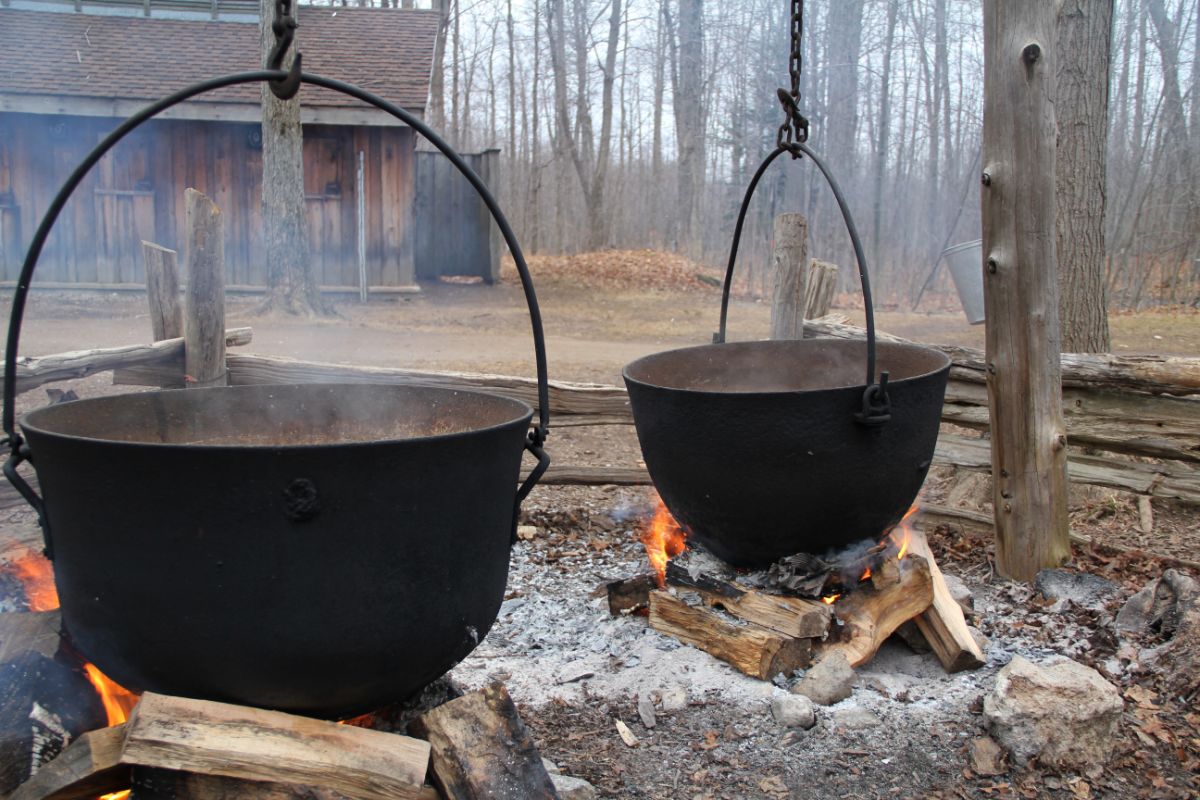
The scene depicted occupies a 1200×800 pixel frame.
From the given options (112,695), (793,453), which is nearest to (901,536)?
(793,453)

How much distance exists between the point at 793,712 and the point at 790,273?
9.40 ft

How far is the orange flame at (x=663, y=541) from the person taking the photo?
3.57m

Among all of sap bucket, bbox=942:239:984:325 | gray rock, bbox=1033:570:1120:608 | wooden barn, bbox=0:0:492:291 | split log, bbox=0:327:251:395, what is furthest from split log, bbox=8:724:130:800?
wooden barn, bbox=0:0:492:291

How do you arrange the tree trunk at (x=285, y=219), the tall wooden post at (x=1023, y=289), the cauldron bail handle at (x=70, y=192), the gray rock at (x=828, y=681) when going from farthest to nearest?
the tree trunk at (x=285, y=219), the tall wooden post at (x=1023, y=289), the gray rock at (x=828, y=681), the cauldron bail handle at (x=70, y=192)

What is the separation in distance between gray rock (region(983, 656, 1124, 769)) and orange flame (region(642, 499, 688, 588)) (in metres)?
1.24

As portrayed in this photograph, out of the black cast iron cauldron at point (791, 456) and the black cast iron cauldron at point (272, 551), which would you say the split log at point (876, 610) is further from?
the black cast iron cauldron at point (272, 551)

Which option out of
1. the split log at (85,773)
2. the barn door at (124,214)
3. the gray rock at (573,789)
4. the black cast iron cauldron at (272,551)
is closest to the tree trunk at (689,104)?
the barn door at (124,214)

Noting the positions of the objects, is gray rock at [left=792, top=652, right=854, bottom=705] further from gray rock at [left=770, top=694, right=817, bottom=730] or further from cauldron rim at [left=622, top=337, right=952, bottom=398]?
cauldron rim at [left=622, top=337, right=952, bottom=398]

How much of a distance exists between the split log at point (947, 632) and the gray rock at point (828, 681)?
14.4 inches

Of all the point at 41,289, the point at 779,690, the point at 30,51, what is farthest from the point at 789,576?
the point at 30,51

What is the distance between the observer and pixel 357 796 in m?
1.87

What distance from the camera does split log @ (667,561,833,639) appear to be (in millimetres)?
2959

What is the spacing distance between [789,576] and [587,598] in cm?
87

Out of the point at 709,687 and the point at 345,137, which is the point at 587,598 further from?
the point at 345,137
